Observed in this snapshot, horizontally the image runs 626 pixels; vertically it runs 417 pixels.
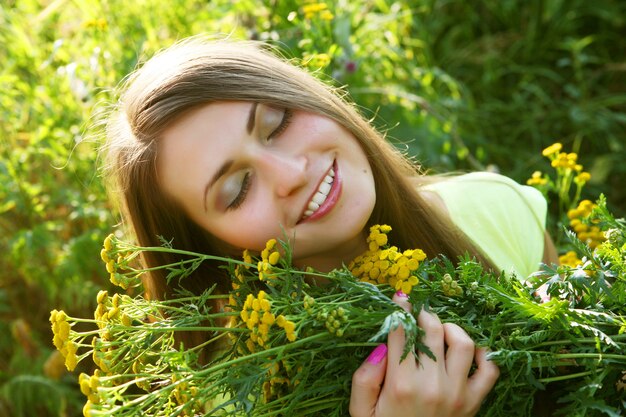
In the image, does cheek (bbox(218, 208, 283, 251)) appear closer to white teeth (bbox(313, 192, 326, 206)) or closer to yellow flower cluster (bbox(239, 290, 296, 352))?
white teeth (bbox(313, 192, 326, 206))

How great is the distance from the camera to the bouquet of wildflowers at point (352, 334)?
1230 mm

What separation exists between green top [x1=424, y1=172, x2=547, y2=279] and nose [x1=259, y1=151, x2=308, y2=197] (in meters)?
0.73

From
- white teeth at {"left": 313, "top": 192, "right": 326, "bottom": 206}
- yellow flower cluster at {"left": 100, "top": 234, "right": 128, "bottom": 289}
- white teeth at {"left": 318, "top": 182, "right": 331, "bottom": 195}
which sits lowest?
white teeth at {"left": 313, "top": 192, "right": 326, "bottom": 206}

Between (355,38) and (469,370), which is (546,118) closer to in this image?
(355,38)

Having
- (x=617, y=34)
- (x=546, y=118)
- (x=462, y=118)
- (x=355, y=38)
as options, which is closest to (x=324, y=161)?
(x=355, y=38)

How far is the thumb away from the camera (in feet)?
4.30

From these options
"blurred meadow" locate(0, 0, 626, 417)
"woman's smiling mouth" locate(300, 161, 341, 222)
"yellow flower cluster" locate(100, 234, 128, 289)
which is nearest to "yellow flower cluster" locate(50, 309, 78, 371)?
"yellow flower cluster" locate(100, 234, 128, 289)

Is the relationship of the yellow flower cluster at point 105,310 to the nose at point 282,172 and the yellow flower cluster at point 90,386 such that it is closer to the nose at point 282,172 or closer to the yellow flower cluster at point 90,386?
the yellow flower cluster at point 90,386

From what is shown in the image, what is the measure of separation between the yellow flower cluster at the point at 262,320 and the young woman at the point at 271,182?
19cm

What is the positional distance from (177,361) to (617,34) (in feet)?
10.9

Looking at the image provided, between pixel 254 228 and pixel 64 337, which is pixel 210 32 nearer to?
pixel 254 228

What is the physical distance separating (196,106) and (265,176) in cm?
20

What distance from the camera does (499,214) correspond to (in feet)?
7.26

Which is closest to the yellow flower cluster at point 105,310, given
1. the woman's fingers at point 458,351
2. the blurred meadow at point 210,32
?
the woman's fingers at point 458,351
